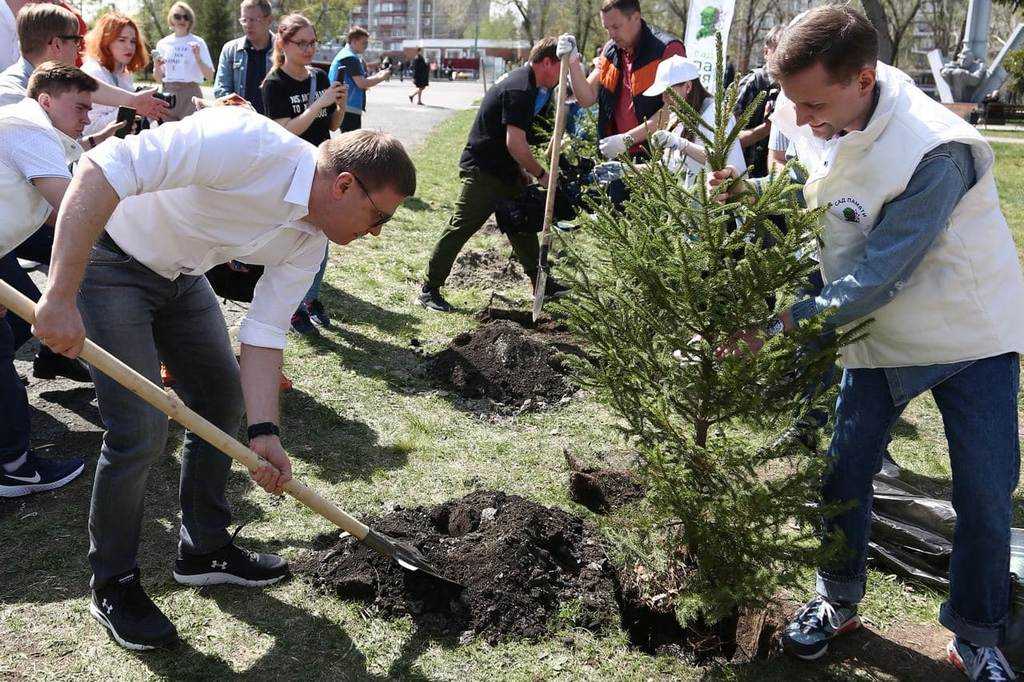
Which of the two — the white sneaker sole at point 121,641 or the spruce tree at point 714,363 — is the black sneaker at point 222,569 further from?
the spruce tree at point 714,363

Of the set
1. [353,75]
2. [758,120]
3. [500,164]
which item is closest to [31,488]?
[500,164]

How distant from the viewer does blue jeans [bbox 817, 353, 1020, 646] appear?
2.59 m

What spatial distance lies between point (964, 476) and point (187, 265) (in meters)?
2.58

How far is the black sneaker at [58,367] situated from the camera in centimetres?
480

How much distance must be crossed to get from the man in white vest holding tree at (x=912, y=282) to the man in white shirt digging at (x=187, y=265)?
1213 millimetres

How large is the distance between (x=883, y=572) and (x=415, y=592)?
77.4 inches

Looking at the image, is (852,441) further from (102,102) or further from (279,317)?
(102,102)

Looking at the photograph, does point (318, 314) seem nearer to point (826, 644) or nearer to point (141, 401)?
point (141, 401)

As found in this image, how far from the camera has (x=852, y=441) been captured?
2.83 metres

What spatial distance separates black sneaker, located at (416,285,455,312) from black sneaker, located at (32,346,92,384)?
107 inches

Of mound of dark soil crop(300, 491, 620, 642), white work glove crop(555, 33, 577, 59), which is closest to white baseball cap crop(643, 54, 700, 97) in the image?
white work glove crop(555, 33, 577, 59)

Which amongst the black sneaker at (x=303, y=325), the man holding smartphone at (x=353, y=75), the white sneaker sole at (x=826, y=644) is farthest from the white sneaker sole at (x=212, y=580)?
the man holding smartphone at (x=353, y=75)

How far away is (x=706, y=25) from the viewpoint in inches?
299

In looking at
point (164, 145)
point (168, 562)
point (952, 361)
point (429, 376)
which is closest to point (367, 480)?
point (168, 562)
